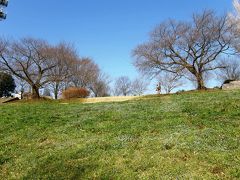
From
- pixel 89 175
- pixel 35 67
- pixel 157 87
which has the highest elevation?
pixel 35 67

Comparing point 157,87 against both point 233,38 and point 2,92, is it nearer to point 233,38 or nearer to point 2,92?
point 233,38

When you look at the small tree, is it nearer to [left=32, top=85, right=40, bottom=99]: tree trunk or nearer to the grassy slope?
[left=32, top=85, right=40, bottom=99]: tree trunk

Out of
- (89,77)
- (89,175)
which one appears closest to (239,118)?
(89,175)

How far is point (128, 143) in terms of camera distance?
438 inches

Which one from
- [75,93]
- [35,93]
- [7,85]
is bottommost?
[35,93]

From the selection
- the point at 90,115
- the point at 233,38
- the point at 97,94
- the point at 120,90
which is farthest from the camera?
the point at 120,90

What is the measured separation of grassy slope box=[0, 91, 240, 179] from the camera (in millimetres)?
8945

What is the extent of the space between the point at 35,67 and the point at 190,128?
37.7 metres

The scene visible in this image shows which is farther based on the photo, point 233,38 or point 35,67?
point 35,67

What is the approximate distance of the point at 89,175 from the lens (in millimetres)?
9000

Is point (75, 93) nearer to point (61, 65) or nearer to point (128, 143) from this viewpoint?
point (61, 65)

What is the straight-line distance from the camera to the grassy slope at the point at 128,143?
29.3ft

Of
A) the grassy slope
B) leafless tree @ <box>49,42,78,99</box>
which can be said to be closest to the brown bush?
leafless tree @ <box>49,42,78,99</box>

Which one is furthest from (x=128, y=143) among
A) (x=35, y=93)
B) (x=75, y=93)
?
(x=75, y=93)
